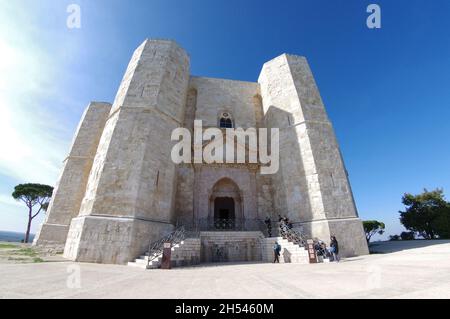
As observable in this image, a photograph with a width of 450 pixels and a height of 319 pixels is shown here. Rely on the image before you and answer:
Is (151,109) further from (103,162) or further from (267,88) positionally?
(267,88)

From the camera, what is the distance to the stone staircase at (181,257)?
9242 mm

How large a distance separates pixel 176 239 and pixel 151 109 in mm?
7810

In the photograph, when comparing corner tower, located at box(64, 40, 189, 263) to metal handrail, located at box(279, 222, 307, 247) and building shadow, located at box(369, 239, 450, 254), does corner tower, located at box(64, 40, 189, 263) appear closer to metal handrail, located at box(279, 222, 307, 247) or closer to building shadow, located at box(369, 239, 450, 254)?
metal handrail, located at box(279, 222, 307, 247)

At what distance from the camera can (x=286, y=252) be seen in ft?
35.8

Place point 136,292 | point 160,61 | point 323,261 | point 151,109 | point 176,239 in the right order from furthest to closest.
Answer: point 160,61 < point 151,109 < point 176,239 < point 323,261 < point 136,292

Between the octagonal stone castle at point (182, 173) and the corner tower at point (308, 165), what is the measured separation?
0.07 m

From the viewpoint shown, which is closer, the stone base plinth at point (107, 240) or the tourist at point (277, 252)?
the stone base plinth at point (107, 240)

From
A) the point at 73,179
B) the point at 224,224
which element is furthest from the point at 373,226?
the point at 73,179

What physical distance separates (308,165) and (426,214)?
66.7 ft

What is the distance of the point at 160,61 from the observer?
1538 centimetres

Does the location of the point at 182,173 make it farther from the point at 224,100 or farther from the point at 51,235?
the point at 51,235

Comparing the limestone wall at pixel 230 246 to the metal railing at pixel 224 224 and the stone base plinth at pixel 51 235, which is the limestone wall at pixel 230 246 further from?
the stone base plinth at pixel 51 235

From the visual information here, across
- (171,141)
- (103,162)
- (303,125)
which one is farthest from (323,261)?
(103,162)

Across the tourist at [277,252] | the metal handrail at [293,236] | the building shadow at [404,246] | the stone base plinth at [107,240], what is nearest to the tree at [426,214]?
the building shadow at [404,246]
